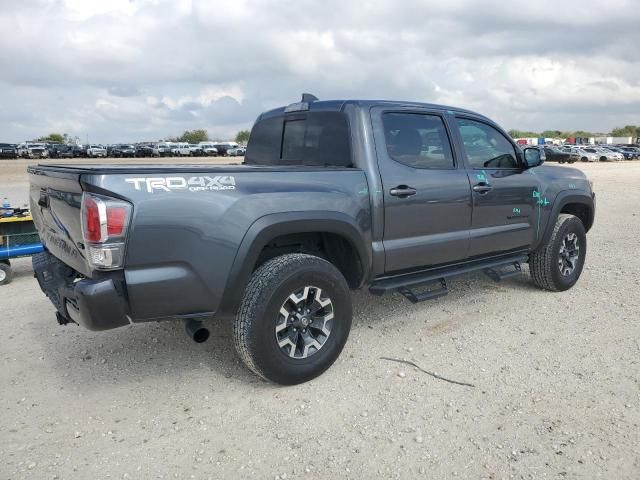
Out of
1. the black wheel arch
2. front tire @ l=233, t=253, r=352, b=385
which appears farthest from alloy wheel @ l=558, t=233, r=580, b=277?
front tire @ l=233, t=253, r=352, b=385

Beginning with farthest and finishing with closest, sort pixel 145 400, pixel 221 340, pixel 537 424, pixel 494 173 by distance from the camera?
1. pixel 494 173
2. pixel 221 340
3. pixel 145 400
4. pixel 537 424

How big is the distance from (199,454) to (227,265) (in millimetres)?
1046

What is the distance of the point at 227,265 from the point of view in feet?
10.4

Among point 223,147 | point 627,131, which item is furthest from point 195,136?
point 627,131

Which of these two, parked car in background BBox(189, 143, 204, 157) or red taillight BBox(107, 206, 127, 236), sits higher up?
red taillight BBox(107, 206, 127, 236)

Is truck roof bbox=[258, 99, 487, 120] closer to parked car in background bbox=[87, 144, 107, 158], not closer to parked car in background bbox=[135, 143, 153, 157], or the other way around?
parked car in background bbox=[87, 144, 107, 158]

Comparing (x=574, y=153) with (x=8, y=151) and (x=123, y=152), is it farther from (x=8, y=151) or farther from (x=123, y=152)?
(x=8, y=151)

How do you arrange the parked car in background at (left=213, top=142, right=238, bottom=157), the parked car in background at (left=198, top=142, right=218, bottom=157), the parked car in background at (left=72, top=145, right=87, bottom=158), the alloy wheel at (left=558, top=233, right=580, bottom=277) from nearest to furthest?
the alloy wheel at (left=558, top=233, right=580, bottom=277)
the parked car in background at (left=72, top=145, right=87, bottom=158)
the parked car in background at (left=198, top=142, right=218, bottom=157)
the parked car in background at (left=213, top=142, right=238, bottom=157)

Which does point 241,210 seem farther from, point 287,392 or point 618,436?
point 618,436

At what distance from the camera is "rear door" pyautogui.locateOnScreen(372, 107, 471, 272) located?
13.0 feet

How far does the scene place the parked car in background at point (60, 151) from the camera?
46812 mm

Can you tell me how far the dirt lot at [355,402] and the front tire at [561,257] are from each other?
0.46 metres

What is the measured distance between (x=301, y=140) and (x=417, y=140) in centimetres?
94

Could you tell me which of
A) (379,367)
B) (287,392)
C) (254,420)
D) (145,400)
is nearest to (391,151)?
(379,367)
